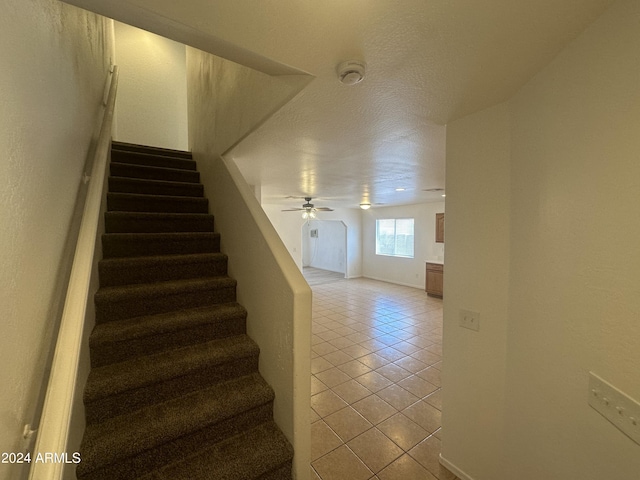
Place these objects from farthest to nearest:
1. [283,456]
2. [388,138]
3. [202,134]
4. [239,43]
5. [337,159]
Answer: [202,134] < [337,159] < [388,138] < [283,456] < [239,43]

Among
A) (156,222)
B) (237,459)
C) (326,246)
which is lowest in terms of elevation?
(237,459)

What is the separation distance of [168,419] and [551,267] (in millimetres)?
1885

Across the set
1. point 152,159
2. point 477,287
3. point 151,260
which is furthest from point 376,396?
point 152,159

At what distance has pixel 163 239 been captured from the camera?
2072mm

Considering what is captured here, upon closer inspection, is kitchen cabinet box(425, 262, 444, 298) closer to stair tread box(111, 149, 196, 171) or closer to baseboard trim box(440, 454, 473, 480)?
baseboard trim box(440, 454, 473, 480)

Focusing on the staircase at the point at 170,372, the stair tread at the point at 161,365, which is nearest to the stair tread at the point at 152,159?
the staircase at the point at 170,372

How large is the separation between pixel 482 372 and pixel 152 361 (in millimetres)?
1878

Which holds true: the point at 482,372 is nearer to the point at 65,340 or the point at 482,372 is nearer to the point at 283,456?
the point at 283,456

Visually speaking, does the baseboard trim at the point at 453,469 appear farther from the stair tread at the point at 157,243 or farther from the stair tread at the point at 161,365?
the stair tread at the point at 157,243

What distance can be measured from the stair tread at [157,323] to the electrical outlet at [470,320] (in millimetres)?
1397

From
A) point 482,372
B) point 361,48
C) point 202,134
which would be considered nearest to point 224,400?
point 482,372

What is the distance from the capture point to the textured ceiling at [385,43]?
0.82m

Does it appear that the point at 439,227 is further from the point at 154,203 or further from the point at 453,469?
the point at 154,203

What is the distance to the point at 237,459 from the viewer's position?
1.27 m
